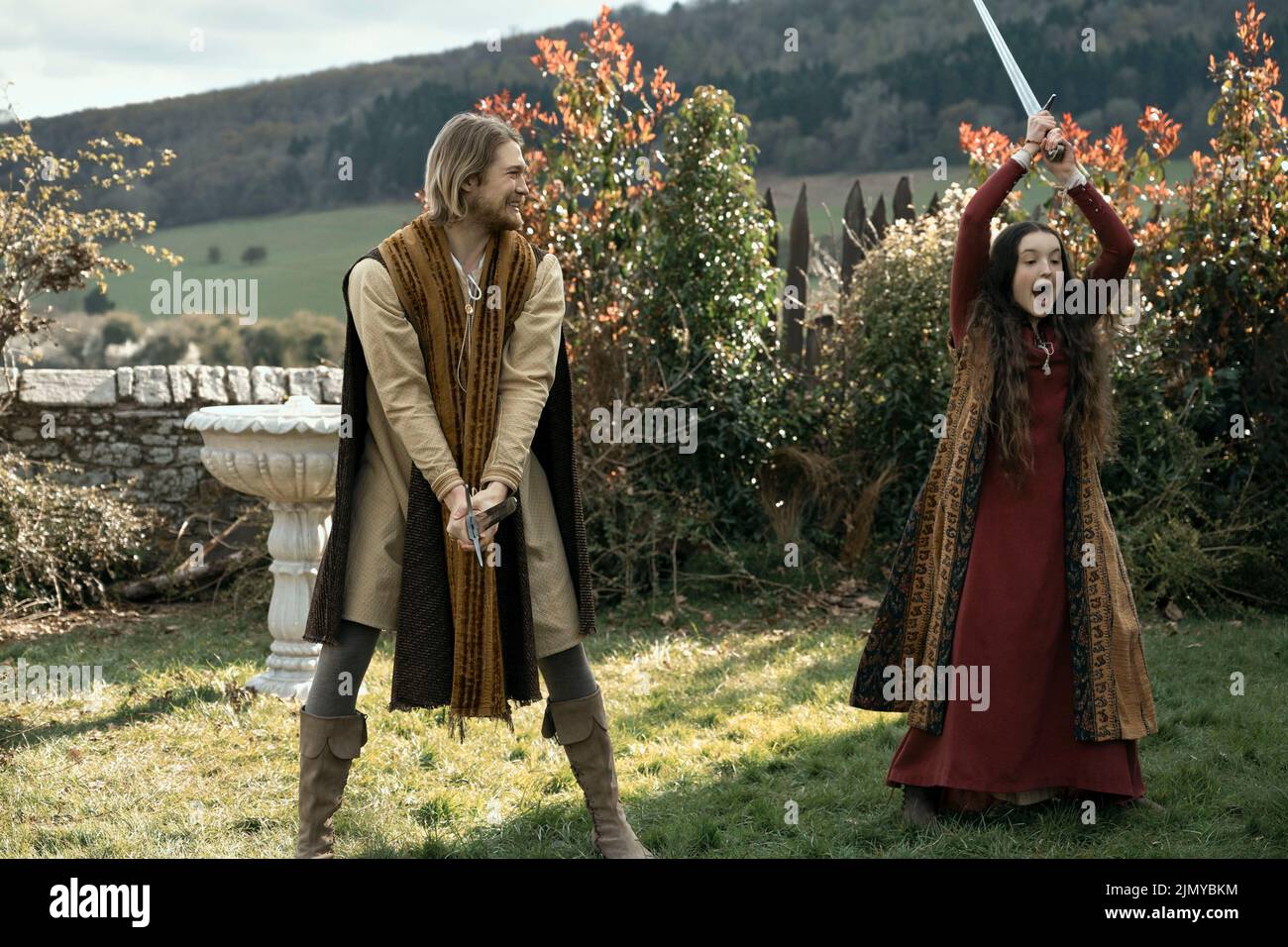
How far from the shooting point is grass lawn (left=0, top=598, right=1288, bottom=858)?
3348 millimetres

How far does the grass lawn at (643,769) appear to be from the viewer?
3.35 m

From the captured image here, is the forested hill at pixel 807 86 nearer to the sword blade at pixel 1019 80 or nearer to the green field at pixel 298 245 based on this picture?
the green field at pixel 298 245

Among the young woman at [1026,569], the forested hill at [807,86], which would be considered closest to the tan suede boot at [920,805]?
the young woman at [1026,569]

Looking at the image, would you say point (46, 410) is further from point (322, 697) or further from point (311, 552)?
point (322, 697)

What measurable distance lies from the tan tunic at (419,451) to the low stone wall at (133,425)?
196 inches

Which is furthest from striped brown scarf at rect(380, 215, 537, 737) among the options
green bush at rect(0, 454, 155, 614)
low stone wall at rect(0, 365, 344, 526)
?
low stone wall at rect(0, 365, 344, 526)

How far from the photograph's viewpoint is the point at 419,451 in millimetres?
2816

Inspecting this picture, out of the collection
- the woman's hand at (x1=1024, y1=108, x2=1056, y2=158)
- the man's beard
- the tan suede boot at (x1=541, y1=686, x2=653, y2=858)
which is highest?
the woman's hand at (x1=1024, y1=108, x2=1056, y2=158)

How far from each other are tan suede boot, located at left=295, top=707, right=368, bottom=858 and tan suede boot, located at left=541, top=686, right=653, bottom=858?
1.65ft

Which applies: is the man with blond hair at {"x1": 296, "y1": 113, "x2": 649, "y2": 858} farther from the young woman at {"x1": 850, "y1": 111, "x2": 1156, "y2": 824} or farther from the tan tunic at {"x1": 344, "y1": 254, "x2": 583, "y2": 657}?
the young woman at {"x1": 850, "y1": 111, "x2": 1156, "y2": 824}

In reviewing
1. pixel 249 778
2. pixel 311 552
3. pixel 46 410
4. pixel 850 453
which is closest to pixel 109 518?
pixel 46 410

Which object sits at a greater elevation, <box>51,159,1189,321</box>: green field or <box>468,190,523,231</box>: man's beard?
<box>51,159,1189,321</box>: green field

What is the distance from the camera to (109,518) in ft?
22.3
